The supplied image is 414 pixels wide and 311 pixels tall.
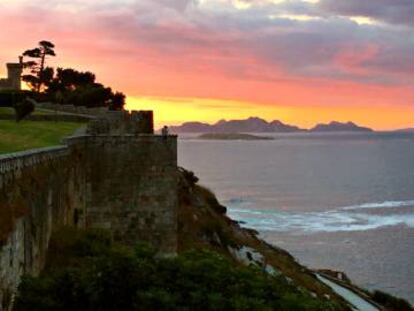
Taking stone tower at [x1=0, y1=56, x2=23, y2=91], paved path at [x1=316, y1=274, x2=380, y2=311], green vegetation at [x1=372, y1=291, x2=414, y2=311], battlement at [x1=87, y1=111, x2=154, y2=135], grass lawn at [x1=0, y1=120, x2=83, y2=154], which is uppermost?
stone tower at [x1=0, y1=56, x2=23, y2=91]

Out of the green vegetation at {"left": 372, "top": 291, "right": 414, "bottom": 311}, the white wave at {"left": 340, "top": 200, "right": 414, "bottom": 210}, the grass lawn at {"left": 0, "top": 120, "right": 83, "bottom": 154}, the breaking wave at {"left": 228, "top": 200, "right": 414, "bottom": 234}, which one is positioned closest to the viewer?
the grass lawn at {"left": 0, "top": 120, "right": 83, "bottom": 154}

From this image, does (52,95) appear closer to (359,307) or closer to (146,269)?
(359,307)

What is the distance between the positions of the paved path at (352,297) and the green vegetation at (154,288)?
27644 millimetres

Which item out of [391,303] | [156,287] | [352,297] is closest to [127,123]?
[352,297]

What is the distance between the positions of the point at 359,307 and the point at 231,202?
67880 mm

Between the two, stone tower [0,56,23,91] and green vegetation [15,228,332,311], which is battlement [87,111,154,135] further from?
stone tower [0,56,23,91]

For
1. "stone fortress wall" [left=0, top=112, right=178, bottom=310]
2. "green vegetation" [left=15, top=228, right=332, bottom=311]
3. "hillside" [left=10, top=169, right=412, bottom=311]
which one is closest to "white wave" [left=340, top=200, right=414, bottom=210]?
"stone fortress wall" [left=0, top=112, right=178, bottom=310]

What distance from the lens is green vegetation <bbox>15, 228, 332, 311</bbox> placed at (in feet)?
48.9

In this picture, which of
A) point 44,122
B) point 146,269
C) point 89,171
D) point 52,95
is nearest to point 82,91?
point 52,95

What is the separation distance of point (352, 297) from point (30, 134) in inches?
901

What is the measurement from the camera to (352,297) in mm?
45969

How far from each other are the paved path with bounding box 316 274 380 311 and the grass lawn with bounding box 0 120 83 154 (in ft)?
62.7

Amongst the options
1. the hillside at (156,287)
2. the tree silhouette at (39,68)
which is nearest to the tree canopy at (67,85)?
the tree silhouette at (39,68)

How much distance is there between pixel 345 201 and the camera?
11312cm
